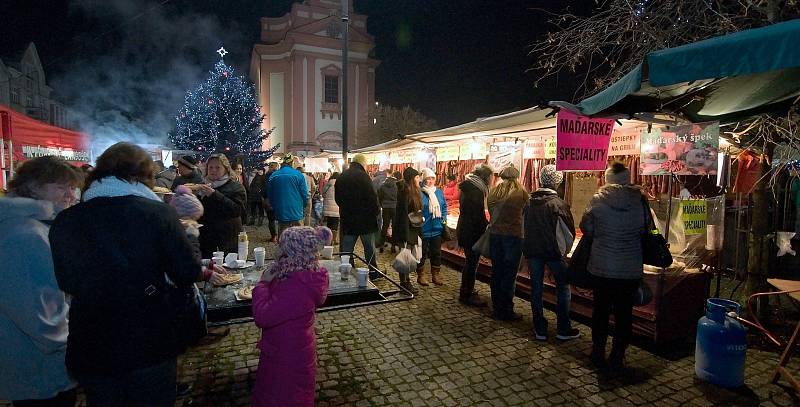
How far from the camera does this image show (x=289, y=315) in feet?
7.88

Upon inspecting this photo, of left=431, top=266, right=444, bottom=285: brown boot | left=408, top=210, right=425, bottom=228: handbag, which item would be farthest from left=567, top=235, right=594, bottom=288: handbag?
left=431, top=266, right=444, bottom=285: brown boot

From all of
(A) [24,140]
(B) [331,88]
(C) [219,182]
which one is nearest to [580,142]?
(C) [219,182]

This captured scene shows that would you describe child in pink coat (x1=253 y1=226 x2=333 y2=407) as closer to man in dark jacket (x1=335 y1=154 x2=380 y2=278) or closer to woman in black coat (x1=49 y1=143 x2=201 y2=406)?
woman in black coat (x1=49 y1=143 x2=201 y2=406)

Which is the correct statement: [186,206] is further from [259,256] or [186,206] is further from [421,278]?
[421,278]

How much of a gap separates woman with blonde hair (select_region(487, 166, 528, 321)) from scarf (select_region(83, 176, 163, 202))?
13.1ft

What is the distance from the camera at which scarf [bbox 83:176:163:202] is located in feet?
5.74

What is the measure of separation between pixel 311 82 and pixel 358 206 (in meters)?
29.3

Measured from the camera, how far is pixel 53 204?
2.11 meters

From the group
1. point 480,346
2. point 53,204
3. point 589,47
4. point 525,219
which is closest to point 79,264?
point 53,204

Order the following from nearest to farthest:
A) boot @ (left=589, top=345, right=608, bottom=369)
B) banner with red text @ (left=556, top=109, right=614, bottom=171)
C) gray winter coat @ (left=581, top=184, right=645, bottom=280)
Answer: gray winter coat @ (left=581, top=184, right=645, bottom=280)
boot @ (left=589, top=345, right=608, bottom=369)
banner with red text @ (left=556, top=109, right=614, bottom=171)

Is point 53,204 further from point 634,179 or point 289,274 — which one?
point 634,179

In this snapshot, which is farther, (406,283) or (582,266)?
(406,283)

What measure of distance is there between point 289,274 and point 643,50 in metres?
5.45

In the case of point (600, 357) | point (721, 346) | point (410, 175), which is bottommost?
point (600, 357)
